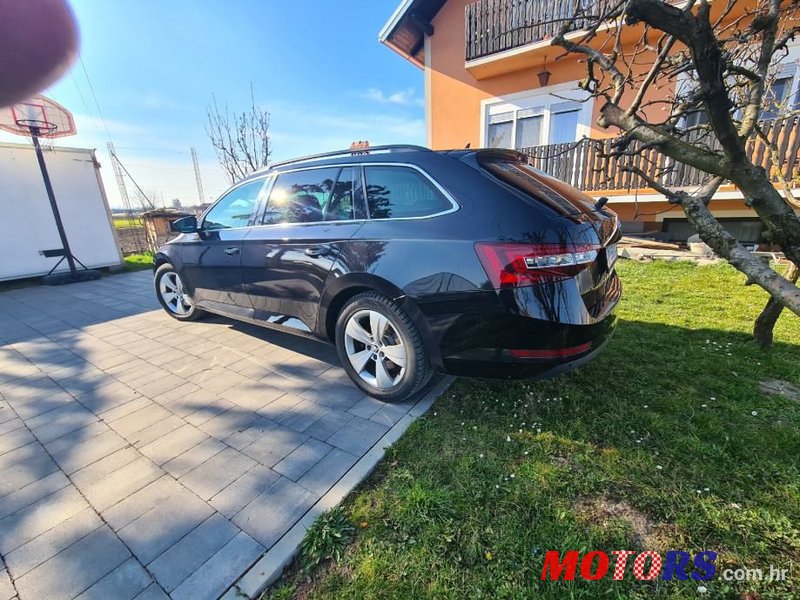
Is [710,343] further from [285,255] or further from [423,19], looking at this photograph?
[423,19]

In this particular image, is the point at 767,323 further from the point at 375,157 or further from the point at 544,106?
the point at 544,106

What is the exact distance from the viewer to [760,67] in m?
2.09

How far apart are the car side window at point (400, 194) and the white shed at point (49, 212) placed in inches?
357

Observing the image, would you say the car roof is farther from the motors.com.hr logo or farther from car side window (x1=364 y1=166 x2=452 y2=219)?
the motors.com.hr logo

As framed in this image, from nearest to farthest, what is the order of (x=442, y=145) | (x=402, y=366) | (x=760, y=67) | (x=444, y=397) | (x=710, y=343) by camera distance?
(x=760, y=67) < (x=402, y=366) < (x=444, y=397) < (x=710, y=343) < (x=442, y=145)

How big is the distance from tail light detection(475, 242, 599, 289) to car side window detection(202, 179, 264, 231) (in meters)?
2.48

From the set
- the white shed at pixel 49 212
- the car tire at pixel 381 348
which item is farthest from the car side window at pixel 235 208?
the white shed at pixel 49 212

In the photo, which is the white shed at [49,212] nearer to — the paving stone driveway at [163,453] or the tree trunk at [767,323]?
the paving stone driveway at [163,453]

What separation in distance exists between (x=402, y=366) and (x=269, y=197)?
2.03m

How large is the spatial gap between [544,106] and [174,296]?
8.81 m

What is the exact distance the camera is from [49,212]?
786 centimetres

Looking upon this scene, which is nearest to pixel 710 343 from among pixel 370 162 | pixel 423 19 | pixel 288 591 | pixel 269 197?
pixel 370 162

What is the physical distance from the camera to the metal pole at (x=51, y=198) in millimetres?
7074

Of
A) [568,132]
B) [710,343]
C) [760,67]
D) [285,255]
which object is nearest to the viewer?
[760,67]
